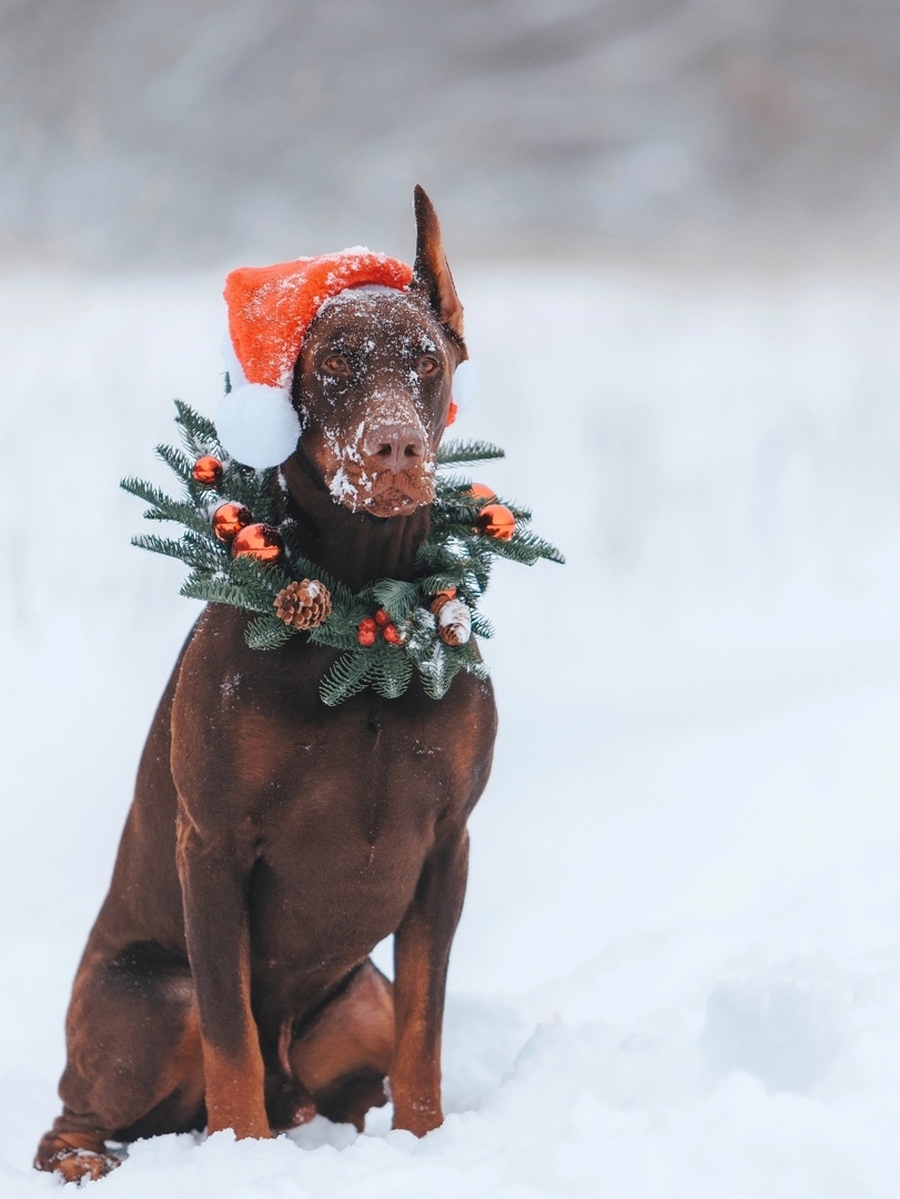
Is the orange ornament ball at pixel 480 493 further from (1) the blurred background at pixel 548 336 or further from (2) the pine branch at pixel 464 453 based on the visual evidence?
(1) the blurred background at pixel 548 336

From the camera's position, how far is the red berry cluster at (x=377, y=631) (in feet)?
6.30

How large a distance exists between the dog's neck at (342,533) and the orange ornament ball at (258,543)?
52mm

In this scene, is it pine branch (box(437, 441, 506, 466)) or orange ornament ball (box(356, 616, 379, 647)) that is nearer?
orange ornament ball (box(356, 616, 379, 647))

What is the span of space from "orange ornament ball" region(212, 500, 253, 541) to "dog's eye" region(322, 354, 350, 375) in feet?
0.87

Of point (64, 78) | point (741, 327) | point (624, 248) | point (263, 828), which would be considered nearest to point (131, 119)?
point (64, 78)

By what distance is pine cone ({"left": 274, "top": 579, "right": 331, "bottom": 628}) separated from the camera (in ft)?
6.15

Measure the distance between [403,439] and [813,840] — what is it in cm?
237

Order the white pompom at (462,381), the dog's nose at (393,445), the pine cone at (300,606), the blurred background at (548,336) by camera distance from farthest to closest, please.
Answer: the blurred background at (548,336) < the white pompom at (462,381) < the pine cone at (300,606) < the dog's nose at (393,445)

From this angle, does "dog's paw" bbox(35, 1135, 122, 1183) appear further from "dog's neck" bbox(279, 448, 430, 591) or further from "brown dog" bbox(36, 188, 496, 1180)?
"dog's neck" bbox(279, 448, 430, 591)

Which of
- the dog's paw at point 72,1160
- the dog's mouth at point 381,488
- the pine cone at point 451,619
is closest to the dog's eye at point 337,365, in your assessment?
the dog's mouth at point 381,488

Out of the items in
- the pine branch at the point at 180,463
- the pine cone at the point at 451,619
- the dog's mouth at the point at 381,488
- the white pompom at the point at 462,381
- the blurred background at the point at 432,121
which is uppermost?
the blurred background at the point at 432,121

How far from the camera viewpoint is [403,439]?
1.77 meters

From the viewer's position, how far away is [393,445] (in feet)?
5.82

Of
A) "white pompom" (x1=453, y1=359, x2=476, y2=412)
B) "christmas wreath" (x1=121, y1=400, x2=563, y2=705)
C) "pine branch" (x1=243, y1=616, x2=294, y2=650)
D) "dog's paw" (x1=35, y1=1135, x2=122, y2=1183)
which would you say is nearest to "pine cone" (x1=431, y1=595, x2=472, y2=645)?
"christmas wreath" (x1=121, y1=400, x2=563, y2=705)
